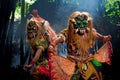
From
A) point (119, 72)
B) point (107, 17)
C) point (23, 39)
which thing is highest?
point (107, 17)

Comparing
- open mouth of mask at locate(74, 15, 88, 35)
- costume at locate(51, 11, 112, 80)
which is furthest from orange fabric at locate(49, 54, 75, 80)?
open mouth of mask at locate(74, 15, 88, 35)

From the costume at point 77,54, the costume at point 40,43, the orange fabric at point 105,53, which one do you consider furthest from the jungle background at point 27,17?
the costume at point 77,54

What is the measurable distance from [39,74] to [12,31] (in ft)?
13.2

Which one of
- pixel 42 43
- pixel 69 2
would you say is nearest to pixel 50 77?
pixel 42 43

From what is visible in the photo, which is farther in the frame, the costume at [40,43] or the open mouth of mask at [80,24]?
the costume at [40,43]

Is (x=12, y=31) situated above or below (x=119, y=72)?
above

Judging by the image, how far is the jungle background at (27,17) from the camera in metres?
9.52

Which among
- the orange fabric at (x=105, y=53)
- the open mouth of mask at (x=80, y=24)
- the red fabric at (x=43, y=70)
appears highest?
the open mouth of mask at (x=80, y=24)

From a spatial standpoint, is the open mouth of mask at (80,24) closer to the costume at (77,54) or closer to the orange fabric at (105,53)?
the costume at (77,54)

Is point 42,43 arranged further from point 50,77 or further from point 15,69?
point 15,69

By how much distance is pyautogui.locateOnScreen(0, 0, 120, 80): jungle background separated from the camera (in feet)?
31.2

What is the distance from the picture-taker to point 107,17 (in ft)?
31.6

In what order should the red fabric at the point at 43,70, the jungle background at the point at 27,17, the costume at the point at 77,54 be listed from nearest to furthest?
the costume at the point at 77,54 < the red fabric at the point at 43,70 < the jungle background at the point at 27,17

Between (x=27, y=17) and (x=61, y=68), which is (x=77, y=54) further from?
(x=27, y=17)
